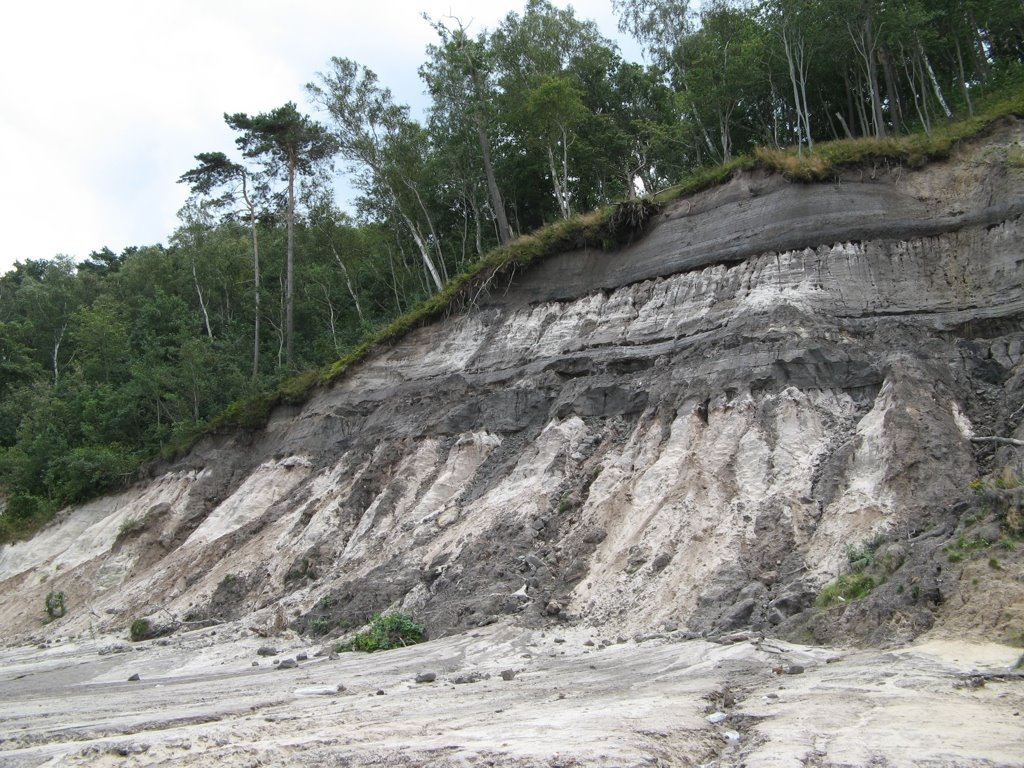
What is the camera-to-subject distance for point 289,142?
32344 mm

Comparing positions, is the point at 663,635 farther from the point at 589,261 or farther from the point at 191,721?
the point at 589,261

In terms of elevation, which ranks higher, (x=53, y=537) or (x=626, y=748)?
(x=53, y=537)

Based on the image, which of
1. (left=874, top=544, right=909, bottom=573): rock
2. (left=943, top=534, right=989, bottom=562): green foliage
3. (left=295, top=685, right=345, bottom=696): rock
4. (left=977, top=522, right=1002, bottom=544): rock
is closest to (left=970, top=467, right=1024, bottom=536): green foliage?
(left=977, top=522, right=1002, bottom=544): rock

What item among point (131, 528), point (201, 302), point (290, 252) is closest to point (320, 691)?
point (131, 528)

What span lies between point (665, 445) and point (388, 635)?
6.03 m

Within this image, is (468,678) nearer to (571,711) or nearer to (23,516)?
(571,711)

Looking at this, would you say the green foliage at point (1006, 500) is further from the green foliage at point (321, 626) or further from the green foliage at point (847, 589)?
the green foliage at point (321, 626)

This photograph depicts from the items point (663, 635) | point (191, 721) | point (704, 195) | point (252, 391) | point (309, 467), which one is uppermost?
point (704, 195)

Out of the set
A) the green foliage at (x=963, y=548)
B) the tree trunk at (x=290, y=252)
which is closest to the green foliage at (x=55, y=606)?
the tree trunk at (x=290, y=252)

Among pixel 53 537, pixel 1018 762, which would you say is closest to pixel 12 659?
pixel 53 537

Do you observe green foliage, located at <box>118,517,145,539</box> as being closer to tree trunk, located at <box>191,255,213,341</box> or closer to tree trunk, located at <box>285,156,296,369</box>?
tree trunk, located at <box>285,156,296,369</box>

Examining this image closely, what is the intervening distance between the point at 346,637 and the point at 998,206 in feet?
49.3

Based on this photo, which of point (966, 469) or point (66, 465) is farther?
point (66, 465)

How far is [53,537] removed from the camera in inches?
1076
